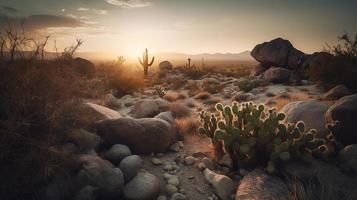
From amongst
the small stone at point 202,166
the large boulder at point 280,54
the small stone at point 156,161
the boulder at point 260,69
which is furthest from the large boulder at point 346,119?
the boulder at point 260,69

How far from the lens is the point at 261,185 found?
412 centimetres

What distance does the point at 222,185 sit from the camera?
444 centimetres

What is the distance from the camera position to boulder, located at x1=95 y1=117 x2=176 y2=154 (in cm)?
543

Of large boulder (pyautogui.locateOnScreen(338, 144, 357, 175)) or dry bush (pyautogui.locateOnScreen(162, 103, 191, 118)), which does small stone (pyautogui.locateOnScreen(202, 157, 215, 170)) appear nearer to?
large boulder (pyautogui.locateOnScreen(338, 144, 357, 175))

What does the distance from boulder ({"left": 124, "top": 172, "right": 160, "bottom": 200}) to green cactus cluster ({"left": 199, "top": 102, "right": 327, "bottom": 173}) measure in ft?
4.80

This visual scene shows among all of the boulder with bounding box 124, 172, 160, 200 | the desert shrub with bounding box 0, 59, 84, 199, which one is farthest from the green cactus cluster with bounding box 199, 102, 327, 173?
the desert shrub with bounding box 0, 59, 84, 199

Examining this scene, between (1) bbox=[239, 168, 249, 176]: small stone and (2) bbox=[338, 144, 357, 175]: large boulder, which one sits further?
(1) bbox=[239, 168, 249, 176]: small stone

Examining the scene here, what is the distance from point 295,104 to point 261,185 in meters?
3.26

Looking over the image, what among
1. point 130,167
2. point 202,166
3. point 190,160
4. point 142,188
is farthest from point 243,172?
point 130,167

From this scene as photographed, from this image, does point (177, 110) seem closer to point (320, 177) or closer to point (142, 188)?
point (142, 188)

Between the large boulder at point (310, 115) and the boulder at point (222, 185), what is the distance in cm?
243

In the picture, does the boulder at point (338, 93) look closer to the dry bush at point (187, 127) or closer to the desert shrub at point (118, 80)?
the dry bush at point (187, 127)

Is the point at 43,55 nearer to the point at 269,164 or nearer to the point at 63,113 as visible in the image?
the point at 63,113

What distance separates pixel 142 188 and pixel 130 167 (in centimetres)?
50
